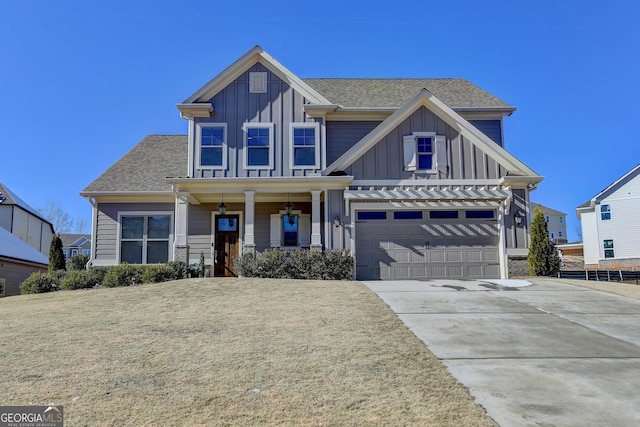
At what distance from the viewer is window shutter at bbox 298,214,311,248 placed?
16312 millimetres

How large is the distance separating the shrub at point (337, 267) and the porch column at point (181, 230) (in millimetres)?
4468

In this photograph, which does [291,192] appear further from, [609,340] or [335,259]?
[609,340]

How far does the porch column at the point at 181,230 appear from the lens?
1482cm

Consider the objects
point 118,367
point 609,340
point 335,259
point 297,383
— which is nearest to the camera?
point 297,383

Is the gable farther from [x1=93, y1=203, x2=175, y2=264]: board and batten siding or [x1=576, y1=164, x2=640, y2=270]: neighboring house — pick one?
[x1=576, y1=164, x2=640, y2=270]: neighboring house

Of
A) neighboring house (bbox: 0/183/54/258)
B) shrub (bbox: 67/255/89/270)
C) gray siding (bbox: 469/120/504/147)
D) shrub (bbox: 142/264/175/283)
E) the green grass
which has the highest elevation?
gray siding (bbox: 469/120/504/147)

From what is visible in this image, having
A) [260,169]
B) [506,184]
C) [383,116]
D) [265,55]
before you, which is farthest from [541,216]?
[265,55]

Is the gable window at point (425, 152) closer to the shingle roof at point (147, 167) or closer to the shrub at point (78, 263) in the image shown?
the shingle roof at point (147, 167)

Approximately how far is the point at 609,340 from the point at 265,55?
1311 cm

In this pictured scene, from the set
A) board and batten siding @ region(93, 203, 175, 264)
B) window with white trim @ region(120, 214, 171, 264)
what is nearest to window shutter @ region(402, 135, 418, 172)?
board and batten siding @ region(93, 203, 175, 264)

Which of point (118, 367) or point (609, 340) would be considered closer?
point (118, 367)

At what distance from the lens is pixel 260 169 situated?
15.7 m

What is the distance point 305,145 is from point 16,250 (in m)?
16.3

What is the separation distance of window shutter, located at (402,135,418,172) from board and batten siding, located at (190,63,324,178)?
2754 millimetres
